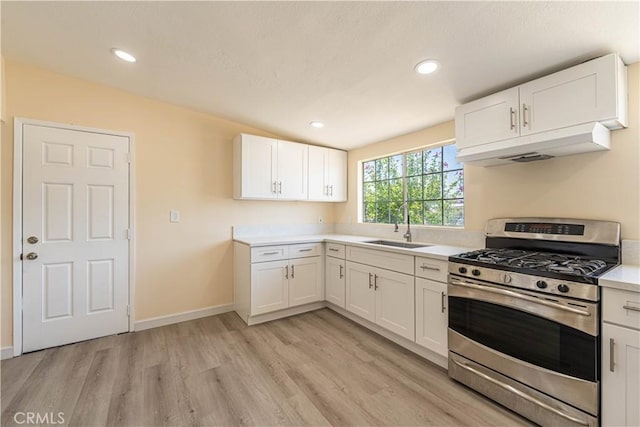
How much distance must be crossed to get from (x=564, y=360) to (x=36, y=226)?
4130 millimetres

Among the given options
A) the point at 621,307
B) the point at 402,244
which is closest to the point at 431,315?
the point at 402,244

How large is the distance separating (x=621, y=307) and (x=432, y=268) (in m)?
1.04

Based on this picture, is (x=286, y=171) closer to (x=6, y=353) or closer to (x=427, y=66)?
(x=427, y=66)

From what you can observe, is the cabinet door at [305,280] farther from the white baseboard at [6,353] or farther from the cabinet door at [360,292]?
the white baseboard at [6,353]

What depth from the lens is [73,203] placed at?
2.62 m

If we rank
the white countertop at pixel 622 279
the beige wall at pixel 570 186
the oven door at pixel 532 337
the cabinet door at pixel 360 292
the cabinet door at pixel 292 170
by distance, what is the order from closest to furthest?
the white countertop at pixel 622 279 < the oven door at pixel 532 337 < the beige wall at pixel 570 186 < the cabinet door at pixel 360 292 < the cabinet door at pixel 292 170

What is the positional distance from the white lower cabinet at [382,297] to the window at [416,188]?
0.90 m

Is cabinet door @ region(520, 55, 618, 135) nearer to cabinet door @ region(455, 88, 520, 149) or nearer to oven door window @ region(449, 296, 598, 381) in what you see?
cabinet door @ region(455, 88, 520, 149)

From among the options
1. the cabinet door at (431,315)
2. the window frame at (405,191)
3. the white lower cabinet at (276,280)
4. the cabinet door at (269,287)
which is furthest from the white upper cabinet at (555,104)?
the cabinet door at (269,287)

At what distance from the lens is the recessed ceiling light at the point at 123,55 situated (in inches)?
84.5

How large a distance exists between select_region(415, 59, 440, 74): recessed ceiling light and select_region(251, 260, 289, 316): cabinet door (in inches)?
91.7

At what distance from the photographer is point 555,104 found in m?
1.82

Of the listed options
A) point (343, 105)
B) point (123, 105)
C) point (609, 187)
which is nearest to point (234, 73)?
point (343, 105)

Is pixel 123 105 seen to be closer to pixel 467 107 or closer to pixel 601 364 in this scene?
pixel 467 107
